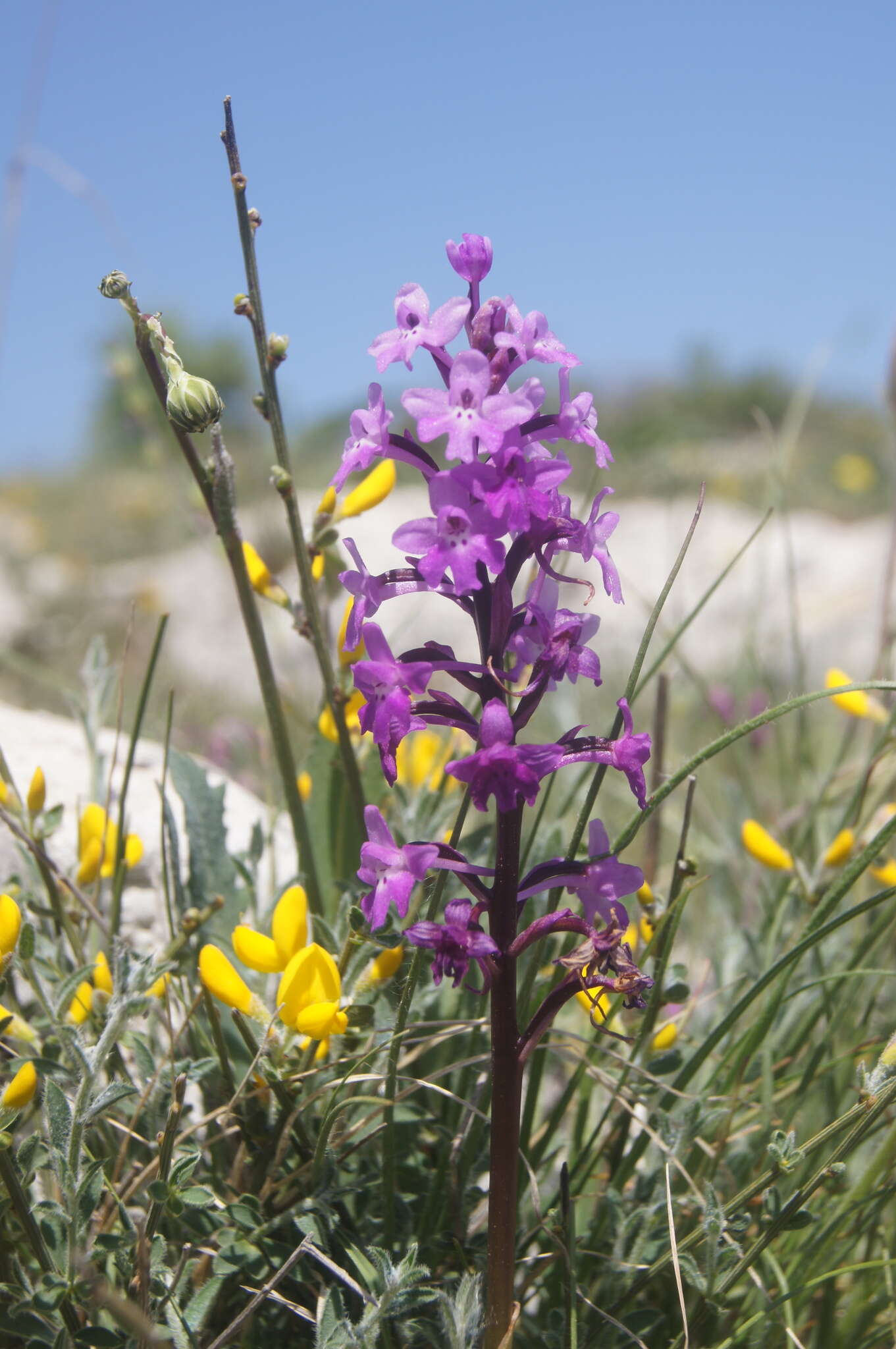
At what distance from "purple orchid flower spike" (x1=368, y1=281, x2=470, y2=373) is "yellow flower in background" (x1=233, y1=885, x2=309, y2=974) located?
0.64 meters

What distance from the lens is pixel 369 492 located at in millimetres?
1565

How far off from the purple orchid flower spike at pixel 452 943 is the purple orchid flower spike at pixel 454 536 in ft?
1.02

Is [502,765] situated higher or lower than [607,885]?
higher

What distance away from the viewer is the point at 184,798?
1763 millimetres

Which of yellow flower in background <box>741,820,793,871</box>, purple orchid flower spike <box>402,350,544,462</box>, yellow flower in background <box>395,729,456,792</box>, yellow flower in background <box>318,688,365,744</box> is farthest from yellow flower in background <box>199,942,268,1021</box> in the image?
yellow flower in background <box>741,820,793,871</box>

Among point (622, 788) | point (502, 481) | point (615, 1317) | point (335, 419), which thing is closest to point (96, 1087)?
point (615, 1317)

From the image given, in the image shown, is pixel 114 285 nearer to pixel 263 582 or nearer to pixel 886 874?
pixel 263 582

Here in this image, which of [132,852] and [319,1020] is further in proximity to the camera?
[132,852]

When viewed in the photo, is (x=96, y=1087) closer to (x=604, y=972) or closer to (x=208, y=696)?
(x=604, y=972)

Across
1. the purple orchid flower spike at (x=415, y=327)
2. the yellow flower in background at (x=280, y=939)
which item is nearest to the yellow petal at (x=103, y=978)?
the yellow flower in background at (x=280, y=939)

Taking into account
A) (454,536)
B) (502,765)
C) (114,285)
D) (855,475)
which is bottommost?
(502,765)

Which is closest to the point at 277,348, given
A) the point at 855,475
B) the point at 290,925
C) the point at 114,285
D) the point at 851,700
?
the point at 114,285

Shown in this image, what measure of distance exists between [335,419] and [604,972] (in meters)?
15.6

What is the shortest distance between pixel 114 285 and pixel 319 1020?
2.77 ft
